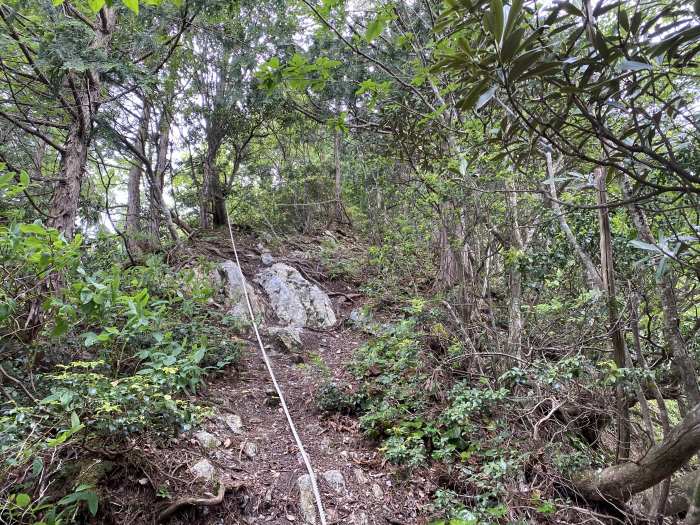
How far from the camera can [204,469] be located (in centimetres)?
254

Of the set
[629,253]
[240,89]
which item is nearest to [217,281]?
[240,89]

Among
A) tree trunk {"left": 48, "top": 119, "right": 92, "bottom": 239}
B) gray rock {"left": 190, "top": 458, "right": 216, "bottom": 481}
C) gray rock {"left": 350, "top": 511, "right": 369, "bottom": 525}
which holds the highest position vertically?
tree trunk {"left": 48, "top": 119, "right": 92, "bottom": 239}

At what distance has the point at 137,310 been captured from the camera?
212 centimetres

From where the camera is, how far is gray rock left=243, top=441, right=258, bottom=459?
3016 millimetres

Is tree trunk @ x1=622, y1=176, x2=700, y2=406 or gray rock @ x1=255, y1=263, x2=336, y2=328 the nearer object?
tree trunk @ x1=622, y1=176, x2=700, y2=406

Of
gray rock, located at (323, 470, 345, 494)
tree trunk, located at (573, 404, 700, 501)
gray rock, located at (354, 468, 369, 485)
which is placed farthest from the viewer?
gray rock, located at (354, 468, 369, 485)

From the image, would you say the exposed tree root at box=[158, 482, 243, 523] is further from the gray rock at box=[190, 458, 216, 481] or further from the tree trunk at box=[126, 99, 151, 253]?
the tree trunk at box=[126, 99, 151, 253]

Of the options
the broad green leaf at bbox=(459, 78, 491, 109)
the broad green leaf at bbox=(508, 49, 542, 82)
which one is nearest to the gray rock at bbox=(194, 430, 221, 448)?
the broad green leaf at bbox=(459, 78, 491, 109)

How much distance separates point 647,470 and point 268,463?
260cm

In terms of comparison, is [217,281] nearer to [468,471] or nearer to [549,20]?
[468,471]

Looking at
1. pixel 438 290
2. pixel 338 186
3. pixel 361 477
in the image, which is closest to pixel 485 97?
pixel 361 477

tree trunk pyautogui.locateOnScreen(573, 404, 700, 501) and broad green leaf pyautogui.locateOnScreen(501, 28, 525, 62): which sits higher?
broad green leaf pyautogui.locateOnScreen(501, 28, 525, 62)

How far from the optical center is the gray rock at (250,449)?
3016mm

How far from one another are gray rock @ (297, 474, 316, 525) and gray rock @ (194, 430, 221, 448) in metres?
0.74
